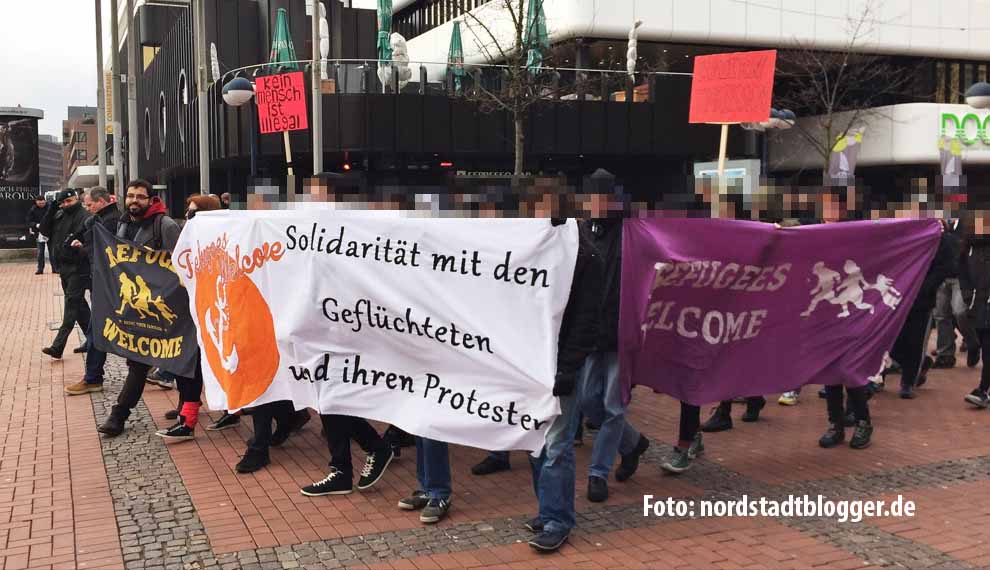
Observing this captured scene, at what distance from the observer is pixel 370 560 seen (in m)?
5.03

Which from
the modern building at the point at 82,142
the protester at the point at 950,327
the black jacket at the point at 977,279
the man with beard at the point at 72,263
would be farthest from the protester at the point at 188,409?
the modern building at the point at 82,142

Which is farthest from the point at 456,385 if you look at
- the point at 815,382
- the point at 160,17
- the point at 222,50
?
the point at 160,17

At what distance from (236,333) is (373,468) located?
4.36ft

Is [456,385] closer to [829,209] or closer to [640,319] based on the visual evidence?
[640,319]

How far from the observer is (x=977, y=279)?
8.54m

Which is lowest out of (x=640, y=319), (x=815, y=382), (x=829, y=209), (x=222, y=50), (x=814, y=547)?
(x=814, y=547)

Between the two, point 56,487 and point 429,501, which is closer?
point 429,501

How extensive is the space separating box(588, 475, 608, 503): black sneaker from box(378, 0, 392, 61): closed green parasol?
73.9ft

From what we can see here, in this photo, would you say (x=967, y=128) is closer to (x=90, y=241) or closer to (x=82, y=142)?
(x=90, y=241)

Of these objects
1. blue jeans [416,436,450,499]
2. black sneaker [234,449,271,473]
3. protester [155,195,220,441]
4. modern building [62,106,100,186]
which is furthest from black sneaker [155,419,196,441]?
modern building [62,106,100,186]

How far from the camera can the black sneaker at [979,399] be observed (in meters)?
8.83

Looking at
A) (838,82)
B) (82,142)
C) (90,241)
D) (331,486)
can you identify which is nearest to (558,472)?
(331,486)

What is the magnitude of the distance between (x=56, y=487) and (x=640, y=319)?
3905 millimetres

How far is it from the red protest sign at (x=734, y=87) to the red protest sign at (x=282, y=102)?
241 inches
